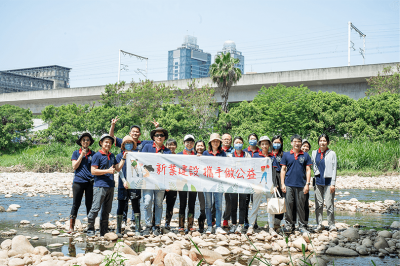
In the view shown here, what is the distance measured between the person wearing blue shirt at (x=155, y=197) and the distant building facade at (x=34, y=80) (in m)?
65.9

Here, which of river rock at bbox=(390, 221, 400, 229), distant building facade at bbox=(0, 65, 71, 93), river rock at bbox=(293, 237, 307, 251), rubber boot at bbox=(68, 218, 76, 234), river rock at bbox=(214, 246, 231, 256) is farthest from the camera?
distant building facade at bbox=(0, 65, 71, 93)

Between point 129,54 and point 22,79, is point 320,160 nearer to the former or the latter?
point 129,54

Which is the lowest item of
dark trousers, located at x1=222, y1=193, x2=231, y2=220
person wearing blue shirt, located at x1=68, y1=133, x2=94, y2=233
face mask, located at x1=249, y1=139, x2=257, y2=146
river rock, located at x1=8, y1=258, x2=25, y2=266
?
river rock, located at x1=8, y1=258, x2=25, y2=266

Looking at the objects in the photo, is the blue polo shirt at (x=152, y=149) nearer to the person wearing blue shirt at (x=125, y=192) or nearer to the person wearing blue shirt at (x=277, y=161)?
the person wearing blue shirt at (x=125, y=192)

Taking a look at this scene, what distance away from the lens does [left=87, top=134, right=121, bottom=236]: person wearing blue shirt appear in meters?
5.89

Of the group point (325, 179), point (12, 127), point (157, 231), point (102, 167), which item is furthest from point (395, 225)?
point (12, 127)

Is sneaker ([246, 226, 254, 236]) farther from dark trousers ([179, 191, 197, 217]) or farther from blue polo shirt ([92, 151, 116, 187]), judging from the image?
blue polo shirt ([92, 151, 116, 187])

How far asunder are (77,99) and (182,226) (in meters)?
30.7

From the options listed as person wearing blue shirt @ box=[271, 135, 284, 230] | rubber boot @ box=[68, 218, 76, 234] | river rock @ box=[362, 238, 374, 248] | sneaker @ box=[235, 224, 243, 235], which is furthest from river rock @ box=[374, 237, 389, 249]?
rubber boot @ box=[68, 218, 76, 234]

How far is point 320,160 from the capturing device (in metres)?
6.66

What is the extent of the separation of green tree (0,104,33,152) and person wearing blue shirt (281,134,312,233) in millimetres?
25855

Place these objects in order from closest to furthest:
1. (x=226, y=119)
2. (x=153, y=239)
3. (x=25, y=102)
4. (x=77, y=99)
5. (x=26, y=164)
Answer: (x=153, y=239), (x=26, y=164), (x=226, y=119), (x=77, y=99), (x=25, y=102)

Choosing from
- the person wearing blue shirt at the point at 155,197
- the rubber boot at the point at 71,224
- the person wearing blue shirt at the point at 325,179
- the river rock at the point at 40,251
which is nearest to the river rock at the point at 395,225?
the person wearing blue shirt at the point at 325,179

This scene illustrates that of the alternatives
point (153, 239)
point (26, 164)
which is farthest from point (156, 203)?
point (26, 164)
